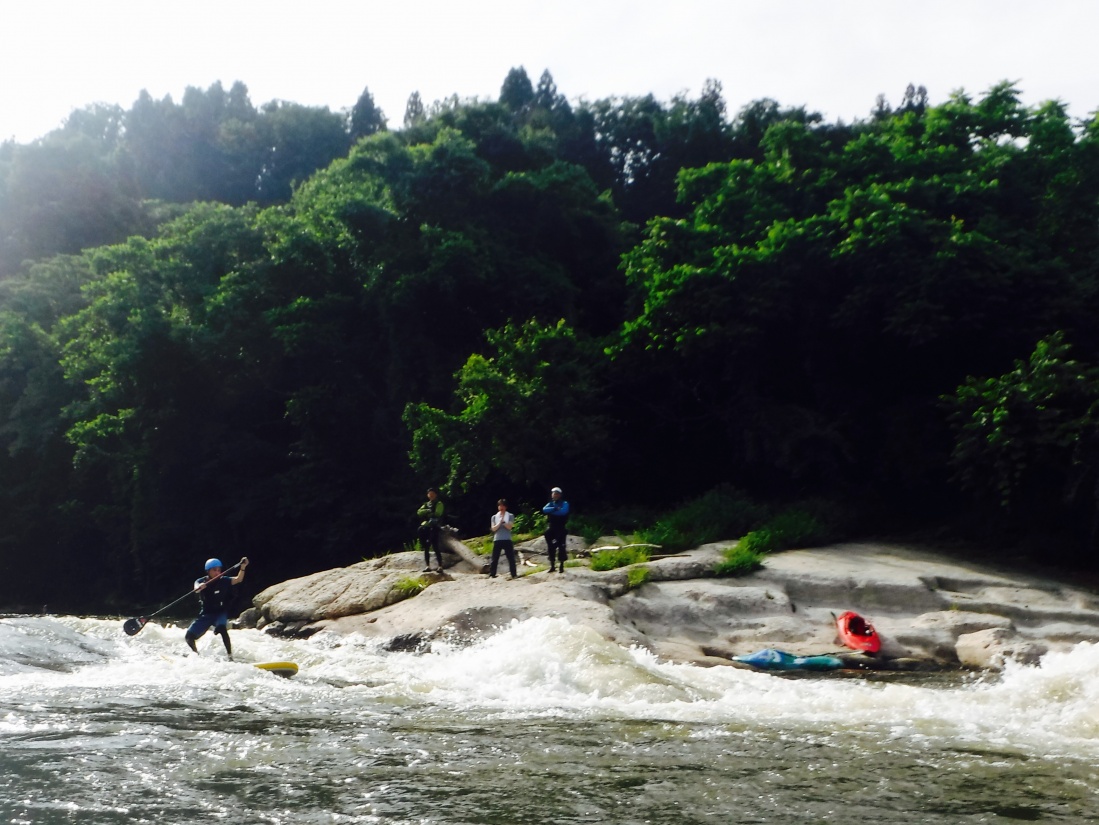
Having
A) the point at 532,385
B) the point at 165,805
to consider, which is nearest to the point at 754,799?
the point at 165,805

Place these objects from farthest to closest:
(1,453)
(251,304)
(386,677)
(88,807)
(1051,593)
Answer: (1,453)
(251,304)
(1051,593)
(386,677)
(88,807)

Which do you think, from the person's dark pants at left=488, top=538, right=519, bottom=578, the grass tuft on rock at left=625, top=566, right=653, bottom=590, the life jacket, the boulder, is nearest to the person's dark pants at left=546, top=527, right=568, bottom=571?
the person's dark pants at left=488, top=538, right=519, bottom=578

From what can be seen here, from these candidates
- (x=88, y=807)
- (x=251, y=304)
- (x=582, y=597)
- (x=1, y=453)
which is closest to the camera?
(x=88, y=807)

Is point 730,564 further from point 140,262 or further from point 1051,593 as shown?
point 140,262

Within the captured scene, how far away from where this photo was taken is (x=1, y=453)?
3909 centimetres

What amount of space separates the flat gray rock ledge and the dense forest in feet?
10.2

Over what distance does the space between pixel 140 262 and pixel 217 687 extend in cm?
2284

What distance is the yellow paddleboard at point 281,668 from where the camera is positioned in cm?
1406

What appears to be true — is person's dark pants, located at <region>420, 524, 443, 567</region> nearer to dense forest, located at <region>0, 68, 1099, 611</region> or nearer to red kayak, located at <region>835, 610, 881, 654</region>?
dense forest, located at <region>0, 68, 1099, 611</region>

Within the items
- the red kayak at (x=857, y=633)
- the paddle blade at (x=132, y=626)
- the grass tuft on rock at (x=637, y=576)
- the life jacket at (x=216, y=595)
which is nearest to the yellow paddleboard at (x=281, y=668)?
the life jacket at (x=216, y=595)

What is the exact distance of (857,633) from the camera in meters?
16.0

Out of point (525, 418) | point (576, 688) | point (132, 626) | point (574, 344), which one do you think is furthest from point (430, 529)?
point (574, 344)

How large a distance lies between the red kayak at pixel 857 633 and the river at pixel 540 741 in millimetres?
1601

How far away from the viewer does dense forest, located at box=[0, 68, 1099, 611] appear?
76.0ft
